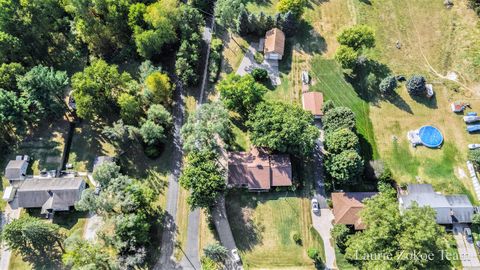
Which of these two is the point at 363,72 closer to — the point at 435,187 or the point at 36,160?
the point at 435,187

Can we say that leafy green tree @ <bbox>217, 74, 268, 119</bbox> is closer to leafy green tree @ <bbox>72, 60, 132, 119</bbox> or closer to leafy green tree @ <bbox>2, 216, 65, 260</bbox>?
leafy green tree @ <bbox>72, 60, 132, 119</bbox>

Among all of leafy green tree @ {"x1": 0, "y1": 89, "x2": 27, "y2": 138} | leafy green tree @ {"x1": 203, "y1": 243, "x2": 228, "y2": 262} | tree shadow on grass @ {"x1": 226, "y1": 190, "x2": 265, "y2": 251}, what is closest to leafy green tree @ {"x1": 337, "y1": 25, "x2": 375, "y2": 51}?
tree shadow on grass @ {"x1": 226, "y1": 190, "x2": 265, "y2": 251}

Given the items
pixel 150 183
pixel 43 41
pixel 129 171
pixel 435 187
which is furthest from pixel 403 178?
pixel 43 41

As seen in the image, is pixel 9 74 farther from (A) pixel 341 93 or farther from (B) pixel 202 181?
(A) pixel 341 93

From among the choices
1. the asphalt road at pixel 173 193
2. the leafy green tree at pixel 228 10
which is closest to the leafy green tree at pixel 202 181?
the asphalt road at pixel 173 193

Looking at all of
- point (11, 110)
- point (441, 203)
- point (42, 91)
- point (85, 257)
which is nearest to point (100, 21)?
point (42, 91)

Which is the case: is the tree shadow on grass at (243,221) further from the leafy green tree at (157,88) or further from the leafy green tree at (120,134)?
the leafy green tree at (157,88)
